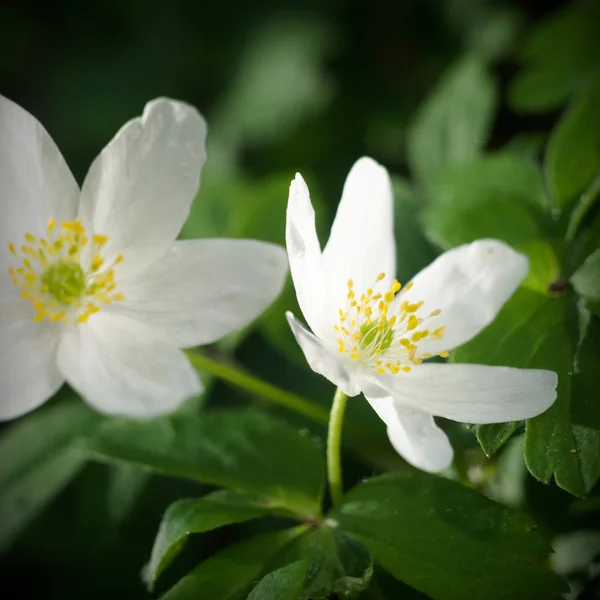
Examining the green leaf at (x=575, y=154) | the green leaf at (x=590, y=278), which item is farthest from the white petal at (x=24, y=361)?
the green leaf at (x=575, y=154)

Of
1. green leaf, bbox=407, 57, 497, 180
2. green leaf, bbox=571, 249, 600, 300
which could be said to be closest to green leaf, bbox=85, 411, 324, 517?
green leaf, bbox=571, 249, 600, 300

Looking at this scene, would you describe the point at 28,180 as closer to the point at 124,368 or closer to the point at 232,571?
the point at 124,368

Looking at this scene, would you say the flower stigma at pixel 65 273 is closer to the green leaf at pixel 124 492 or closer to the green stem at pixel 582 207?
the green leaf at pixel 124 492

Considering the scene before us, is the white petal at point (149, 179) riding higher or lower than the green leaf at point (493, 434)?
higher

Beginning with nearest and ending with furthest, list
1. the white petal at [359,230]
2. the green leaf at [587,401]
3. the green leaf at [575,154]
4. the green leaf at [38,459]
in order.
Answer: the green leaf at [587,401], the white petal at [359,230], the green leaf at [575,154], the green leaf at [38,459]

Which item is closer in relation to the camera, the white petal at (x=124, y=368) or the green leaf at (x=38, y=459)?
the white petal at (x=124, y=368)

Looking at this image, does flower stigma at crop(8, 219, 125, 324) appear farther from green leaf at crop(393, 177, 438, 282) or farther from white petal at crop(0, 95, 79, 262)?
green leaf at crop(393, 177, 438, 282)
